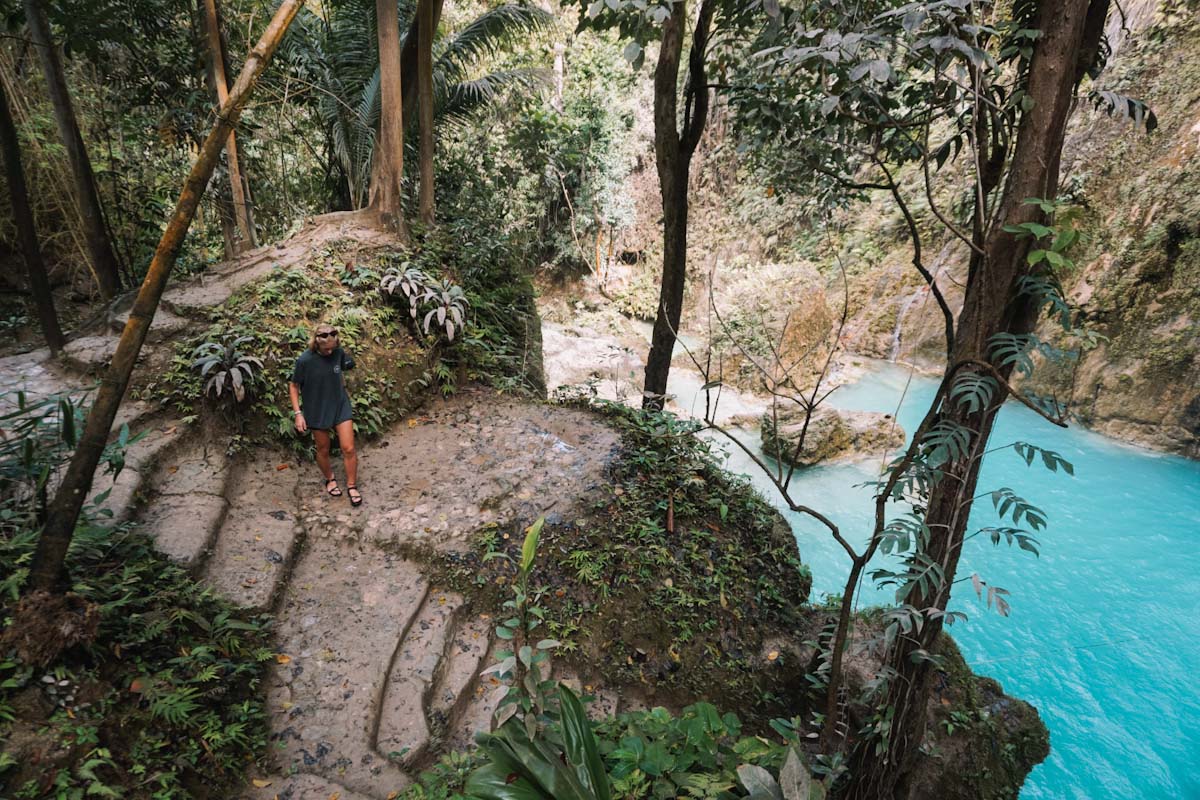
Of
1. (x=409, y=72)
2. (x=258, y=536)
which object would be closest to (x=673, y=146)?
(x=409, y=72)

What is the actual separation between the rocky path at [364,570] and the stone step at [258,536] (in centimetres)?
1

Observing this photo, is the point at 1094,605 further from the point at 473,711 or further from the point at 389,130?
the point at 389,130

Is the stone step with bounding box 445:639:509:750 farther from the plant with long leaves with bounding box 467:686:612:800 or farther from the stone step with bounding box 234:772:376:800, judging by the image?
the plant with long leaves with bounding box 467:686:612:800

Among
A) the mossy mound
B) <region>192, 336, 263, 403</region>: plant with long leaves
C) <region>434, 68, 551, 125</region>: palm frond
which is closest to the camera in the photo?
the mossy mound

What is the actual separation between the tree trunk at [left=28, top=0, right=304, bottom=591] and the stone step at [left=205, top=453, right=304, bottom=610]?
120 centimetres

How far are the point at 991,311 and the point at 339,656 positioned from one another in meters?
3.89

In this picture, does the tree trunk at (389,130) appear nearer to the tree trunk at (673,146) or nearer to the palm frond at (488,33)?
the palm frond at (488,33)

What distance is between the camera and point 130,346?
2.17 meters

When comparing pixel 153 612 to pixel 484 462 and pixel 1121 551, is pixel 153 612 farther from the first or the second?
pixel 1121 551

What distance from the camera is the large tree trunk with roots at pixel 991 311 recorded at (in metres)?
2.02

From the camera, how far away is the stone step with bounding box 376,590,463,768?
117 inches

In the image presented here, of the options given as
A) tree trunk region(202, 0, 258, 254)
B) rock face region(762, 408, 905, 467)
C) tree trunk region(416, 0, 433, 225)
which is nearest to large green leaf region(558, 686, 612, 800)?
tree trunk region(202, 0, 258, 254)

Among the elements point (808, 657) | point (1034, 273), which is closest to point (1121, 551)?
point (808, 657)

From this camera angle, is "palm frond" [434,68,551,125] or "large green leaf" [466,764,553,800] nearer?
"large green leaf" [466,764,553,800]
